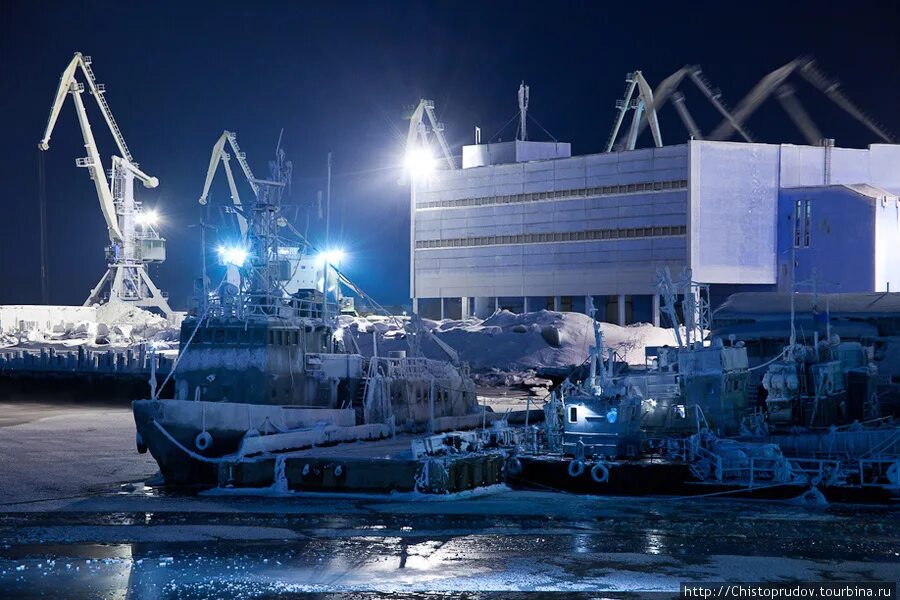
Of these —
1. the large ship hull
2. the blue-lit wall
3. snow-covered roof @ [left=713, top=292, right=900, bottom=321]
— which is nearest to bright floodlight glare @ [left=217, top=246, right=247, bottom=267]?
the large ship hull

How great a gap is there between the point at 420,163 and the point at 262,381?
72.3 meters

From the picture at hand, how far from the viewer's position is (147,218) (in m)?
114

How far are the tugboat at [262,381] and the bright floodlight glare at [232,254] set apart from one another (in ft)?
0.33

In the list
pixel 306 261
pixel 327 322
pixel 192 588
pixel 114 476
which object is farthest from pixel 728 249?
pixel 192 588

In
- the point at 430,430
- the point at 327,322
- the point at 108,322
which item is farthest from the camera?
the point at 108,322

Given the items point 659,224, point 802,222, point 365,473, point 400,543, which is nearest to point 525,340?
point 659,224

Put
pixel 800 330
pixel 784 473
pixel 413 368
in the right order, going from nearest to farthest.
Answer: pixel 784 473
pixel 413 368
pixel 800 330

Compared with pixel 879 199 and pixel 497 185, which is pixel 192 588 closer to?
pixel 879 199

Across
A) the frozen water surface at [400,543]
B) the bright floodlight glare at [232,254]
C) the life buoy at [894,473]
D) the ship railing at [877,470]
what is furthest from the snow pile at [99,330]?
the life buoy at [894,473]

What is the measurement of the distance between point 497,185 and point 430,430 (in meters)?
59.5

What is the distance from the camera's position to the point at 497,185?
102m

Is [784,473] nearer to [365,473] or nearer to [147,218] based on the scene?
[365,473]

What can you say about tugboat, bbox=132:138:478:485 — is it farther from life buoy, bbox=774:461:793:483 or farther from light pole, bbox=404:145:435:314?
light pole, bbox=404:145:435:314

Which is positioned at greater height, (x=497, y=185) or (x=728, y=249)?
(x=497, y=185)
